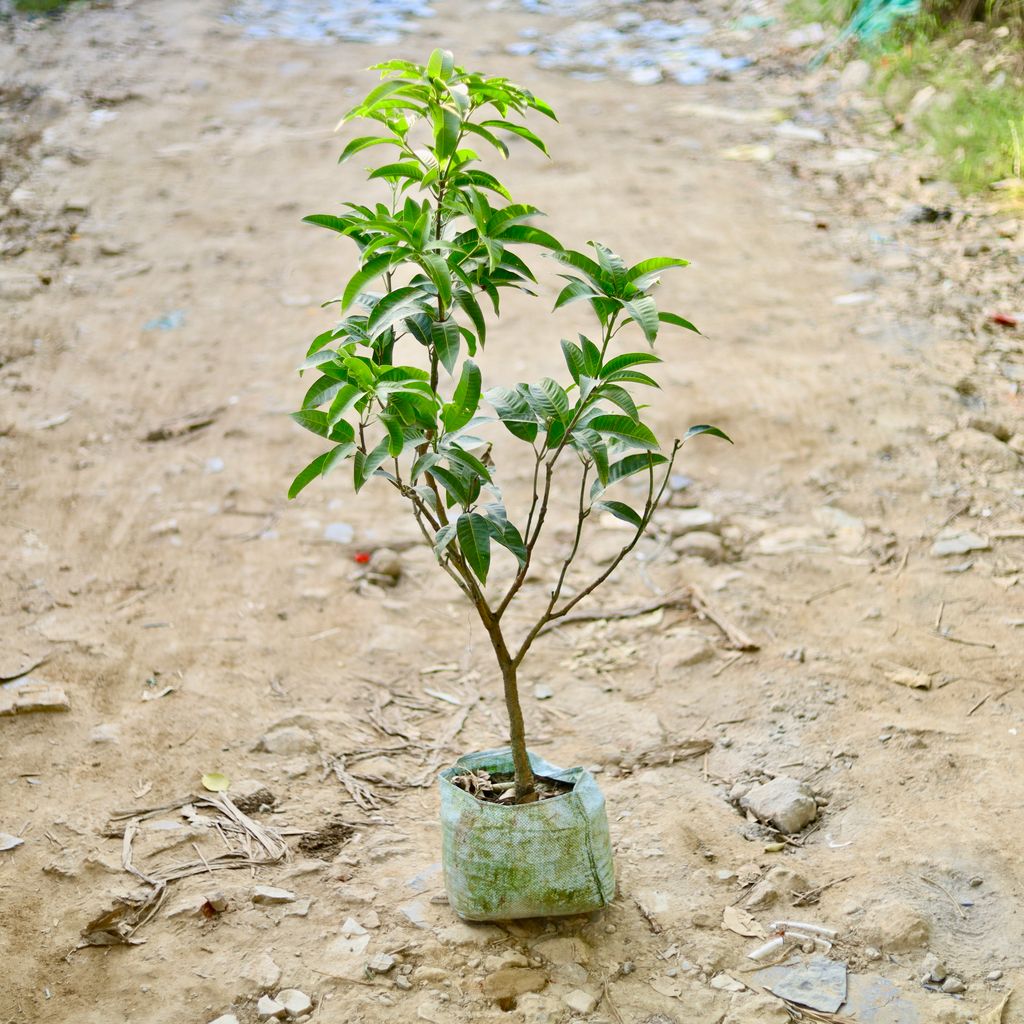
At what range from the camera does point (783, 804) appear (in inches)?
78.3

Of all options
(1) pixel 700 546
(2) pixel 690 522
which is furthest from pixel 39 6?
(1) pixel 700 546

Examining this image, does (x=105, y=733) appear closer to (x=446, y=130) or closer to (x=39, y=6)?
(x=446, y=130)

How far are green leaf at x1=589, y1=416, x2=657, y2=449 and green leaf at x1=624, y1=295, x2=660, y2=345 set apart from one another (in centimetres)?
14

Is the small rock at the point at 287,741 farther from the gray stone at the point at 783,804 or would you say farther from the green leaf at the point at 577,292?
the green leaf at the point at 577,292

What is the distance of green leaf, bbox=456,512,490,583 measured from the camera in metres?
1.55

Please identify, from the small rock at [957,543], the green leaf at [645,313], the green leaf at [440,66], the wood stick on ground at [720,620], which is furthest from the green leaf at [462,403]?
the small rock at [957,543]

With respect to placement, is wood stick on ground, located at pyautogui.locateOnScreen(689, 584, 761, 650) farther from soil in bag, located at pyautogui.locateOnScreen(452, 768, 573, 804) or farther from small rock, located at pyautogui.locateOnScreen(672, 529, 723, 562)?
soil in bag, located at pyautogui.locateOnScreen(452, 768, 573, 804)

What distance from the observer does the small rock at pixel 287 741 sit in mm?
2260

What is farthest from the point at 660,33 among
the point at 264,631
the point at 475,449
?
the point at 264,631

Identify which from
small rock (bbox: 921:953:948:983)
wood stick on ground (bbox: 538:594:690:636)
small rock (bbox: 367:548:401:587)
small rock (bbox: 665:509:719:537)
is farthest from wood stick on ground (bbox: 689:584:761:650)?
small rock (bbox: 921:953:948:983)

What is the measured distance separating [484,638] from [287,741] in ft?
1.98

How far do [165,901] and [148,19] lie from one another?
6.69 m

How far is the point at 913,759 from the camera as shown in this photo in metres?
2.09

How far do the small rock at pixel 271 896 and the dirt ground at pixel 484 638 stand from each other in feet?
0.06
